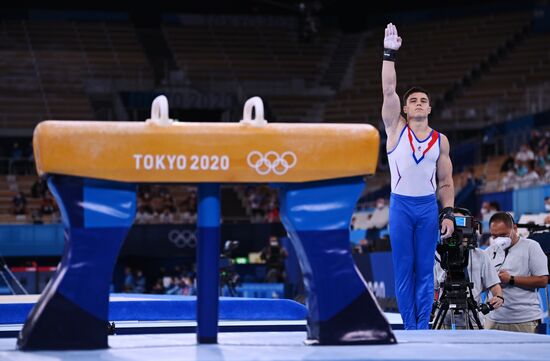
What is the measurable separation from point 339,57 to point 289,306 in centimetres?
2696

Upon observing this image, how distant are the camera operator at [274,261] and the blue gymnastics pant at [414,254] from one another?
14091mm

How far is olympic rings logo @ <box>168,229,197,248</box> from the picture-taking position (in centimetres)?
2458

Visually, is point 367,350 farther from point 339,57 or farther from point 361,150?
point 339,57

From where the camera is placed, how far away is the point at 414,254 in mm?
5664

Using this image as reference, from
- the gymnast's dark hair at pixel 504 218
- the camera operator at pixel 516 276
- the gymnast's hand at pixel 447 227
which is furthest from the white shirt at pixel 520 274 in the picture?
the gymnast's hand at pixel 447 227

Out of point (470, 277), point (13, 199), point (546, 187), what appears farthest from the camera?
point (13, 199)

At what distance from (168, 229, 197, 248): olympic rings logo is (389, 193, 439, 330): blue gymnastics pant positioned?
1917 cm

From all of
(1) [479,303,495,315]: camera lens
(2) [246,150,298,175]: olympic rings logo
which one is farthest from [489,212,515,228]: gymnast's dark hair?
(2) [246,150,298,175]: olympic rings logo

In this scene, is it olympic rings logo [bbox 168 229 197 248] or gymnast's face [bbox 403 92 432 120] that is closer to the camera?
gymnast's face [bbox 403 92 432 120]

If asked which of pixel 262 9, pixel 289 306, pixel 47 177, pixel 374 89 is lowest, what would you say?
pixel 289 306

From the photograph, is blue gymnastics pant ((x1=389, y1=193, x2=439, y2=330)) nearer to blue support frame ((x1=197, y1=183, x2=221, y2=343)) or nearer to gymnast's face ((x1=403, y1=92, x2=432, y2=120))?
gymnast's face ((x1=403, y1=92, x2=432, y2=120))

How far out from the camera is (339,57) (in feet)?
109

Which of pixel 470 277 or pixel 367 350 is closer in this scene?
pixel 367 350

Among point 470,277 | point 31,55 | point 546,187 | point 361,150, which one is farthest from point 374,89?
point 361,150
